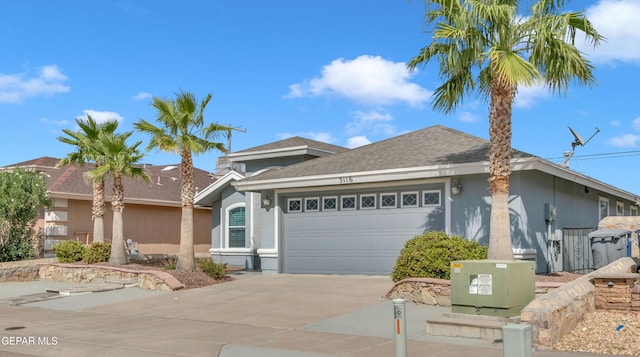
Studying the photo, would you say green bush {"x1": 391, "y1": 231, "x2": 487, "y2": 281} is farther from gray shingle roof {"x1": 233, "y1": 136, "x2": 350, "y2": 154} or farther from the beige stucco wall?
the beige stucco wall

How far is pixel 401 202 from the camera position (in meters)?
18.0

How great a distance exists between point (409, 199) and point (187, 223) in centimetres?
649

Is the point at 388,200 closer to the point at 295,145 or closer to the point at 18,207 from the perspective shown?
the point at 295,145

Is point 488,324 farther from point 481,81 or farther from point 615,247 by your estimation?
point 615,247

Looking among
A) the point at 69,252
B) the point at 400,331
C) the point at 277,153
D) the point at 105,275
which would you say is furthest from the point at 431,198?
the point at 69,252

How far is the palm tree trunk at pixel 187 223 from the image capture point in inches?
722

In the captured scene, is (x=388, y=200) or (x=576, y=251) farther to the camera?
(x=576, y=251)

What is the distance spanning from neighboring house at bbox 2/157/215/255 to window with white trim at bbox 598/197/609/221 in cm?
1653

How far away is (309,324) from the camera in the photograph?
11.8 meters

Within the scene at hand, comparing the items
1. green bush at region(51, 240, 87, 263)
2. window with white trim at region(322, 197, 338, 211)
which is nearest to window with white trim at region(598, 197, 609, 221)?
window with white trim at region(322, 197, 338, 211)

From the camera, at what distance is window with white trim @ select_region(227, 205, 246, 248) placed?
79.9ft

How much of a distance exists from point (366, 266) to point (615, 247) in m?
6.68

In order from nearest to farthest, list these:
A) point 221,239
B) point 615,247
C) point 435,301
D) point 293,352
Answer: point 293,352, point 435,301, point 615,247, point 221,239

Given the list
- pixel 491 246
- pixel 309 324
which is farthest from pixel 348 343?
pixel 491 246
